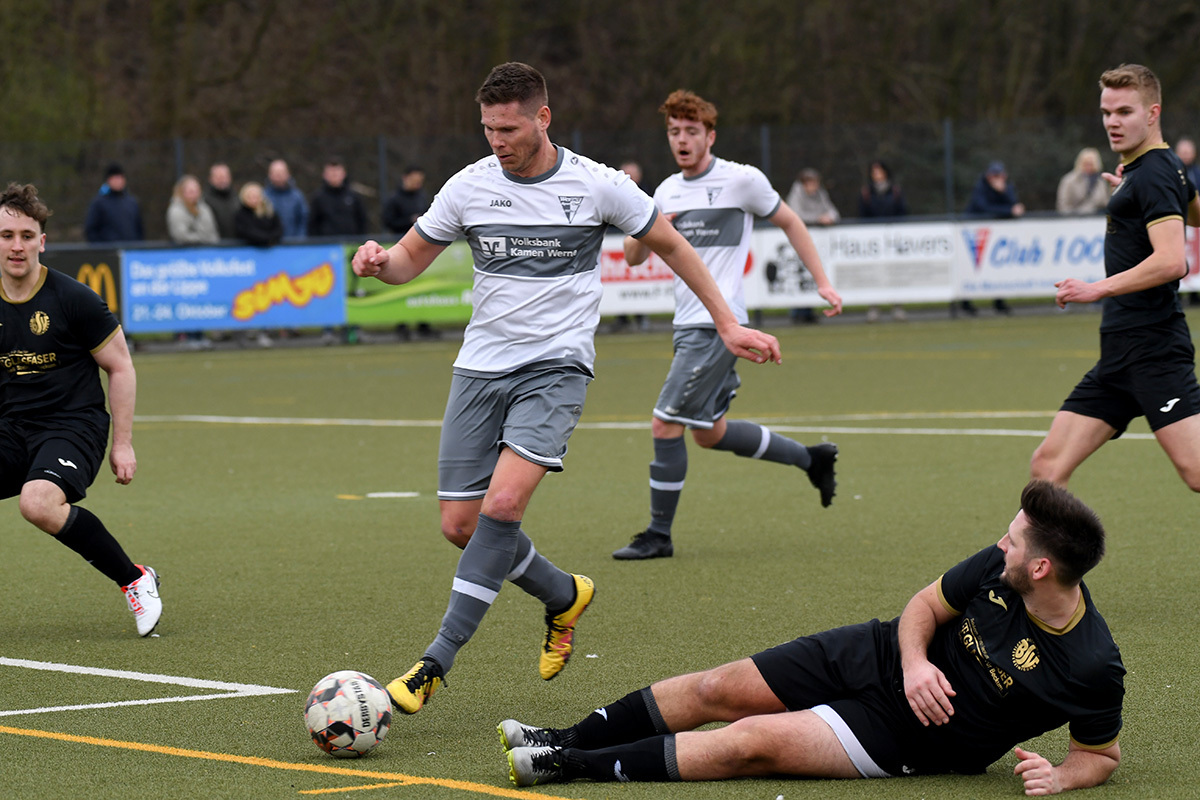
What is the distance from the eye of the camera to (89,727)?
5.71 m

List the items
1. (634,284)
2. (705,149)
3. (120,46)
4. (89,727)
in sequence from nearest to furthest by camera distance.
Answer: (89,727) < (705,149) < (634,284) < (120,46)

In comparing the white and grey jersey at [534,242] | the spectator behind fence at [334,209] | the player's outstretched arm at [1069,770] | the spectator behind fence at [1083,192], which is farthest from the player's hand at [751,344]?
the spectator behind fence at [1083,192]

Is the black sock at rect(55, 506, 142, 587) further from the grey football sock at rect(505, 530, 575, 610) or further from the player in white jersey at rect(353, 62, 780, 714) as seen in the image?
the grey football sock at rect(505, 530, 575, 610)

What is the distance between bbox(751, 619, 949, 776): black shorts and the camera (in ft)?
16.3

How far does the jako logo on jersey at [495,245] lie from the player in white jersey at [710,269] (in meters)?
2.97

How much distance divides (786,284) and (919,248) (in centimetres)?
223

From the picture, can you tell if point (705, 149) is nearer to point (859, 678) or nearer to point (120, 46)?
point (859, 678)

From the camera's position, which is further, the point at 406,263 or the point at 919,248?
the point at 919,248

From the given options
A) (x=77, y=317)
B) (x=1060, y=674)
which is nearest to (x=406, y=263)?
(x=77, y=317)

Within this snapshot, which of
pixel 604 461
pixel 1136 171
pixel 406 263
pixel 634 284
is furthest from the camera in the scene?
pixel 634 284

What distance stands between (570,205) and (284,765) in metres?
2.18

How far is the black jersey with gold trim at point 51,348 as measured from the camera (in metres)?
7.29

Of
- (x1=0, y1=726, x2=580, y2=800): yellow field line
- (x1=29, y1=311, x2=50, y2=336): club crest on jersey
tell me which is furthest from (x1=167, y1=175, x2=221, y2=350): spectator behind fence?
(x1=0, y1=726, x2=580, y2=800): yellow field line

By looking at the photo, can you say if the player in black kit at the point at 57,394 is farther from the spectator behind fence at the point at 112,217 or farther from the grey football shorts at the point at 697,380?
the spectator behind fence at the point at 112,217
